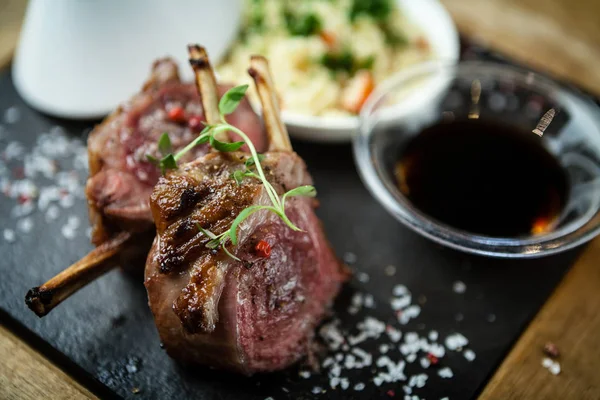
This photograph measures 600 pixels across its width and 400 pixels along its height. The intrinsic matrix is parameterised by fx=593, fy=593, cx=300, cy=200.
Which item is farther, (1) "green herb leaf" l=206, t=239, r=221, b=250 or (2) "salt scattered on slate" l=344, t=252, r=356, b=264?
(2) "salt scattered on slate" l=344, t=252, r=356, b=264

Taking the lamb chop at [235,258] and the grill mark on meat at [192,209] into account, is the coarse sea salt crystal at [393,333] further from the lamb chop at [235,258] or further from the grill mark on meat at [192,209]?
the grill mark on meat at [192,209]

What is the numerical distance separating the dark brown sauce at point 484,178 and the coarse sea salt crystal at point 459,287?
22cm

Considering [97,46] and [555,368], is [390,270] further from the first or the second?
[97,46]

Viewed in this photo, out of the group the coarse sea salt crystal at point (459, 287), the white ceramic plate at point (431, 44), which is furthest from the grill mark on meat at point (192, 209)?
the coarse sea salt crystal at point (459, 287)

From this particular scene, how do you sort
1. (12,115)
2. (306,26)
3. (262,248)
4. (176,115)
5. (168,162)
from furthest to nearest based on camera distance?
1. (306,26)
2. (12,115)
3. (176,115)
4. (168,162)
5. (262,248)

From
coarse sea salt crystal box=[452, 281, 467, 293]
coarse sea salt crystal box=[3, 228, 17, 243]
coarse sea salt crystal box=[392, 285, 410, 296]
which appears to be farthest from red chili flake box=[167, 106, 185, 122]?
coarse sea salt crystal box=[452, 281, 467, 293]

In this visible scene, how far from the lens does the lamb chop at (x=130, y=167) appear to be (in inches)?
77.1

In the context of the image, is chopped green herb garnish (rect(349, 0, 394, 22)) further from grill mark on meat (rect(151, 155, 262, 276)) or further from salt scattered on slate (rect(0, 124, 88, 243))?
grill mark on meat (rect(151, 155, 262, 276))

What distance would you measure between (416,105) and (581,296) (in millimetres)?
1055

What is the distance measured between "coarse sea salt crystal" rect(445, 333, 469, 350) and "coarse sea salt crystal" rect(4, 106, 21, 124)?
2.21 meters

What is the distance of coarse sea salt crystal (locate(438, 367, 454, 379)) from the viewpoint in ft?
6.89

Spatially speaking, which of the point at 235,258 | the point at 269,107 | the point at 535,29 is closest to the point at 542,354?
the point at 235,258

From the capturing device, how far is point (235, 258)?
5.58 feet

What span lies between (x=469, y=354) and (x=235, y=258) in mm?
1006
